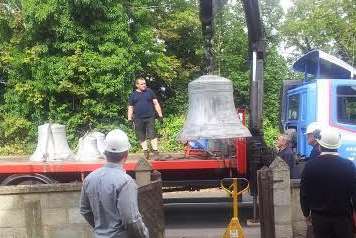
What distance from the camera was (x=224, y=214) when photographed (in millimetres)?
11328

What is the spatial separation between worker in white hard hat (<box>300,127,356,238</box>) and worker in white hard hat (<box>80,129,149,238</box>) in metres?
1.73

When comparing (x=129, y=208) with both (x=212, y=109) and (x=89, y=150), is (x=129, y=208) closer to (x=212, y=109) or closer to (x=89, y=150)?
(x=212, y=109)

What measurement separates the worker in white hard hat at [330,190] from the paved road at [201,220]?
3746mm

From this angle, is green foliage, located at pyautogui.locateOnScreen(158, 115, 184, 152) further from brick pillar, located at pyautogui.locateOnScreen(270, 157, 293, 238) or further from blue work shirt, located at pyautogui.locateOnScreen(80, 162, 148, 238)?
blue work shirt, located at pyautogui.locateOnScreen(80, 162, 148, 238)

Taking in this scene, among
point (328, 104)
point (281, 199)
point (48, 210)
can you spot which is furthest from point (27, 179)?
point (328, 104)

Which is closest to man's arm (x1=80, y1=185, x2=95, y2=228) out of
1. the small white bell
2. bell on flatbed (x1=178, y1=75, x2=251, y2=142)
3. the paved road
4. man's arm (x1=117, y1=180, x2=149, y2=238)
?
man's arm (x1=117, y1=180, x2=149, y2=238)

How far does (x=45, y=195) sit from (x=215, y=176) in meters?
2.92

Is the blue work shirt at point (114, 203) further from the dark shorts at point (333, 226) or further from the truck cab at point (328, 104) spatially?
the truck cab at point (328, 104)

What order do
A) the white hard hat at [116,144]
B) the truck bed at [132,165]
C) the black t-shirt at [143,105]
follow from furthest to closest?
1. the black t-shirt at [143,105]
2. the truck bed at [132,165]
3. the white hard hat at [116,144]

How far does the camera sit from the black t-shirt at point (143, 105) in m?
10.5

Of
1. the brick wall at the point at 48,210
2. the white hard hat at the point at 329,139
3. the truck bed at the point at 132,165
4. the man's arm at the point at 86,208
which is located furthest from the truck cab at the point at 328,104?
the man's arm at the point at 86,208

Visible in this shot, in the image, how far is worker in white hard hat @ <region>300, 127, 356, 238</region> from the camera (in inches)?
197

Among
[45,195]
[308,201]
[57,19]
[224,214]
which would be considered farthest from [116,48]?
[308,201]

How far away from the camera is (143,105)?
1046cm
